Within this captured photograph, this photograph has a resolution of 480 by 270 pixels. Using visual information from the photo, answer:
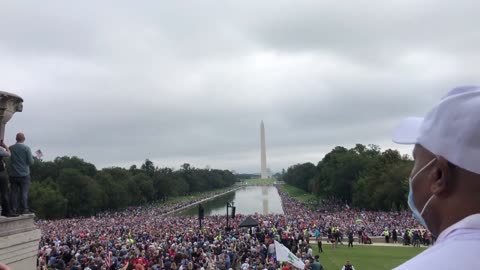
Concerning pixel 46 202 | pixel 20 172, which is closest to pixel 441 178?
pixel 20 172

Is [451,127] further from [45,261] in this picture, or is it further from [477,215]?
[45,261]

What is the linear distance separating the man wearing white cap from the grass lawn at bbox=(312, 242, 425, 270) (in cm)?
2427

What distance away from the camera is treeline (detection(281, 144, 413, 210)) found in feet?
247

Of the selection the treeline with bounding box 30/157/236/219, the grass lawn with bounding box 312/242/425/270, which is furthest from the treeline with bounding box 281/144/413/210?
the treeline with bounding box 30/157/236/219

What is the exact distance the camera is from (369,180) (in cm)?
8650

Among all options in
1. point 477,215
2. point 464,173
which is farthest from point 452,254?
point 464,173

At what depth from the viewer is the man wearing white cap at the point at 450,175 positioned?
152 cm

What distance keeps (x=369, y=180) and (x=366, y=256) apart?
196 ft

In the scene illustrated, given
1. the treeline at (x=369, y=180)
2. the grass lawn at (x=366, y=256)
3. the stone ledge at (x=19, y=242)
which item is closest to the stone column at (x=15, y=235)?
the stone ledge at (x=19, y=242)

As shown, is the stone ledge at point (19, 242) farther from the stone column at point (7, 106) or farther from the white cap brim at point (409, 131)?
the white cap brim at point (409, 131)

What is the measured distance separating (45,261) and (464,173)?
23690 mm

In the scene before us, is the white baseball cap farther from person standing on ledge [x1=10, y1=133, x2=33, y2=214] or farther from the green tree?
the green tree

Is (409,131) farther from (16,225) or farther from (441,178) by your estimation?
(16,225)

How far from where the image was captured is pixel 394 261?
26766mm
